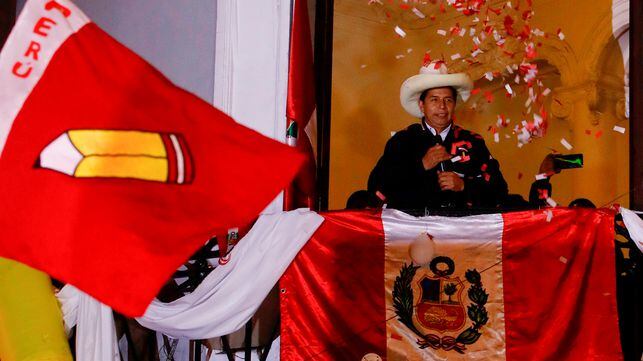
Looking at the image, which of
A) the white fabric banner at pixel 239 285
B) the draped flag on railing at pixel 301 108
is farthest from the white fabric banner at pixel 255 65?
the white fabric banner at pixel 239 285

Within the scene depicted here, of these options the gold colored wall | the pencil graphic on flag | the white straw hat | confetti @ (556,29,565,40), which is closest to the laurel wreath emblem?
the white straw hat

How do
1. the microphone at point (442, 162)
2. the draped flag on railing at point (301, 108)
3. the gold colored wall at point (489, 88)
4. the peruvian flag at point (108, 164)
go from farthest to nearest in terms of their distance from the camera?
the gold colored wall at point (489, 88)
the draped flag on railing at point (301, 108)
the microphone at point (442, 162)
the peruvian flag at point (108, 164)

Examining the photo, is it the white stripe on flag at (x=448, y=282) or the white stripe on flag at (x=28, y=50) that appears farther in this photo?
the white stripe on flag at (x=448, y=282)

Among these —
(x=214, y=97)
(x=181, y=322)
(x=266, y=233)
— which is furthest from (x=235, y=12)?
(x=181, y=322)

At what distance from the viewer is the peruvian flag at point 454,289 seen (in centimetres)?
393

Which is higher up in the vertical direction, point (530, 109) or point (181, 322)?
point (530, 109)

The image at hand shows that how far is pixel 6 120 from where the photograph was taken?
2.50 m

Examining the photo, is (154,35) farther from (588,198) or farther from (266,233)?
(588,198)

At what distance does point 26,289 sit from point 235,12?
6.96ft

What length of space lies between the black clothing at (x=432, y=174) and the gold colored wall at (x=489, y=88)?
583mm

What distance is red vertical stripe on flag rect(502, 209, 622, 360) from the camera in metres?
3.88

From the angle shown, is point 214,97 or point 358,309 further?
point 214,97

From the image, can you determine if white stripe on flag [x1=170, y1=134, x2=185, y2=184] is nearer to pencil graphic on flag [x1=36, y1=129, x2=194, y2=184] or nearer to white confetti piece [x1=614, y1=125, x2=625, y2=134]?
pencil graphic on flag [x1=36, y1=129, x2=194, y2=184]

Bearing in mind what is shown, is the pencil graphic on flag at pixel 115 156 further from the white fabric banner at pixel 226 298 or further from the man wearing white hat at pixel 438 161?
the man wearing white hat at pixel 438 161
